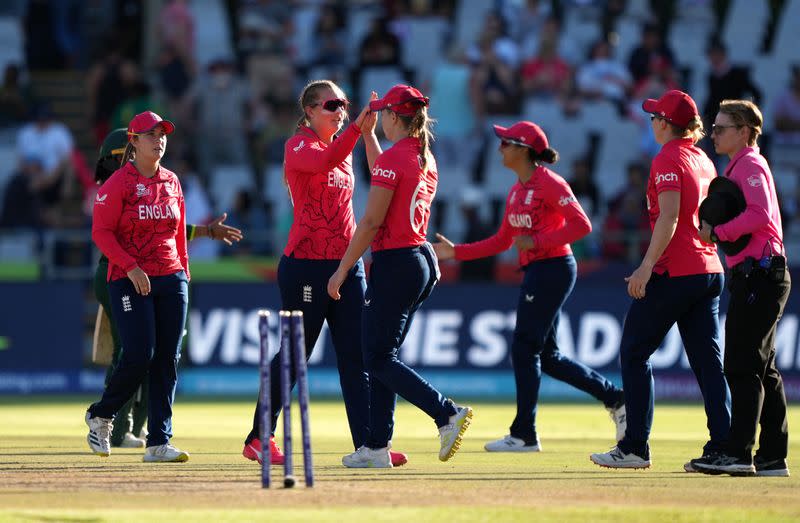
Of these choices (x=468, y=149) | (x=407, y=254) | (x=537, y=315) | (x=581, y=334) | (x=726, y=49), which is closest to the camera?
(x=407, y=254)

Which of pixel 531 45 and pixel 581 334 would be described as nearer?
pixel 581 334

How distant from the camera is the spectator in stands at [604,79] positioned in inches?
950

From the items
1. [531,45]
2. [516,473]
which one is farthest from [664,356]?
[516,473]

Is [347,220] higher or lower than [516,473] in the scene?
higher

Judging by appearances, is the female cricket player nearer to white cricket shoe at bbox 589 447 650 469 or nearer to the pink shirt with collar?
white cricket shoe at bbox 589 447 650 469

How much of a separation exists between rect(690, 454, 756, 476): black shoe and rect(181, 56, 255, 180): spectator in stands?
A: 597 inches

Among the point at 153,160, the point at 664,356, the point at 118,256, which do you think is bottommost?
the point at 664,356

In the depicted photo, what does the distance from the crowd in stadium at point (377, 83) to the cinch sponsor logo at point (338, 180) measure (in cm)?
1045

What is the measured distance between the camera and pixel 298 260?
9.91m

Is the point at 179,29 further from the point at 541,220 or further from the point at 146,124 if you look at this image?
the point at 146,124

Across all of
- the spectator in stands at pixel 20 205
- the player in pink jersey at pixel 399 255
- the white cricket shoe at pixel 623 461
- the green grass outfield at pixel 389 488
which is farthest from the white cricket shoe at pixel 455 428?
the spectator in stands at pixel 20 205

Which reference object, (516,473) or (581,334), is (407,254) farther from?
(581,334)

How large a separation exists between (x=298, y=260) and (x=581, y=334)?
9.53 meters

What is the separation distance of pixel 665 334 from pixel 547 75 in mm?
14576
